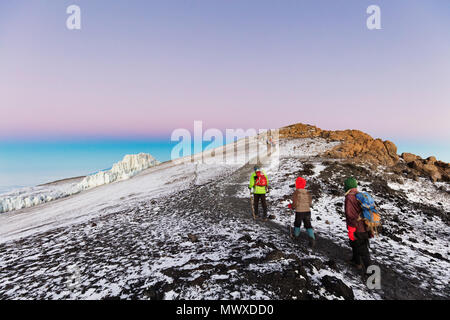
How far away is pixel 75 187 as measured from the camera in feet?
130

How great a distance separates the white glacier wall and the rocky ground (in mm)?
26553

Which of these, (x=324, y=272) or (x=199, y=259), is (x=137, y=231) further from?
(x=324, y=272)

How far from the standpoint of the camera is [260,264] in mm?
6527

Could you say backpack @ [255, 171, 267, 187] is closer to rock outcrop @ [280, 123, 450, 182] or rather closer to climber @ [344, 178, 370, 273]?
climber @ [344, 178, 370, 273]

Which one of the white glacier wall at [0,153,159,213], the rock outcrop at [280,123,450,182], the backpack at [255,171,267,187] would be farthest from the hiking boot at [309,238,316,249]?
the white glacier wall at [0,153,159,213]

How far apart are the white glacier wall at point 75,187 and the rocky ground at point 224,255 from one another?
26553 millimetres

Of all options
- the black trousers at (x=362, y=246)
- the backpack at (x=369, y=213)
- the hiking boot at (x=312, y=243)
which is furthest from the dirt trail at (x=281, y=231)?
the backpack at (x=369, y=213)

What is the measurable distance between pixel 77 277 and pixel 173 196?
40.1ft

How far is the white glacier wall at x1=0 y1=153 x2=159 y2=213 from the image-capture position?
31175 mm

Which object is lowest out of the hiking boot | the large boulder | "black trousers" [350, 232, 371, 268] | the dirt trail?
the dirt trail

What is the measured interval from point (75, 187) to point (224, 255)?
43853 millimetres

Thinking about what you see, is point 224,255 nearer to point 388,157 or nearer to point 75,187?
point 388,157

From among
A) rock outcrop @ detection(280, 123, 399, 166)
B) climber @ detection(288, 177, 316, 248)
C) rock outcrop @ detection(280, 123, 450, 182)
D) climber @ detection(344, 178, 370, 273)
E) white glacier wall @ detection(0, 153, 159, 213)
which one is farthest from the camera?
white glacier wall @ detection(0, 153, 159, 213)
